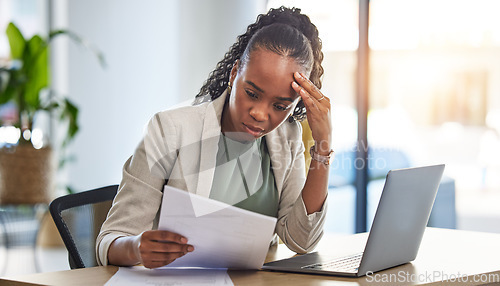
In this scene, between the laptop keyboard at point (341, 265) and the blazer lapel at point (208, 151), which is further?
the blazer lapel at point (208, 151)

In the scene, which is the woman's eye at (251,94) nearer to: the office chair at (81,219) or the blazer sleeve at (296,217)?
the blazer sleeve at (296,217)

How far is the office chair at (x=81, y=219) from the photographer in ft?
4.84

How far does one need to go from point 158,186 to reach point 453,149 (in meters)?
3.15

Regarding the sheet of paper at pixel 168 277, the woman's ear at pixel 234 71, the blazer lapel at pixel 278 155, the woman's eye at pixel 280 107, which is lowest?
the sheet of paper at pixel 168 277

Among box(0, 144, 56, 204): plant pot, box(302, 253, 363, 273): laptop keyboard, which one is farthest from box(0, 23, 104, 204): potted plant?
box(302, 253, 363, 273): laptop keyboard

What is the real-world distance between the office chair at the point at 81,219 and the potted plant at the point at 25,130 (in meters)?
2.18

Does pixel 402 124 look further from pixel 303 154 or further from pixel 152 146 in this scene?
pixel 152 146

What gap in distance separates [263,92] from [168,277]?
49cm

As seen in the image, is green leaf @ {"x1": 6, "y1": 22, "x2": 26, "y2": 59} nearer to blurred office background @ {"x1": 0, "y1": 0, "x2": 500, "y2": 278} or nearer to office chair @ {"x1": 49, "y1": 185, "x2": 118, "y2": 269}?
blurred office background @ {"x1": 0, "y1": 0, "x2": 500, "y2": 278}

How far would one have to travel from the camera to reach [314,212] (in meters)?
1.57

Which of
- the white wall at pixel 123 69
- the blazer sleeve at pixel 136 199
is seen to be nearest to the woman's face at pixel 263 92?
the blazer sleeve at pixel 136 199

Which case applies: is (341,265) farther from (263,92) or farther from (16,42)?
(16,42)

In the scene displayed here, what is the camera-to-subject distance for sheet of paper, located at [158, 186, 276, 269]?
3.61 ft

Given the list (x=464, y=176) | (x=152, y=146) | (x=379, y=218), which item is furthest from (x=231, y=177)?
(x=464, y=176)
